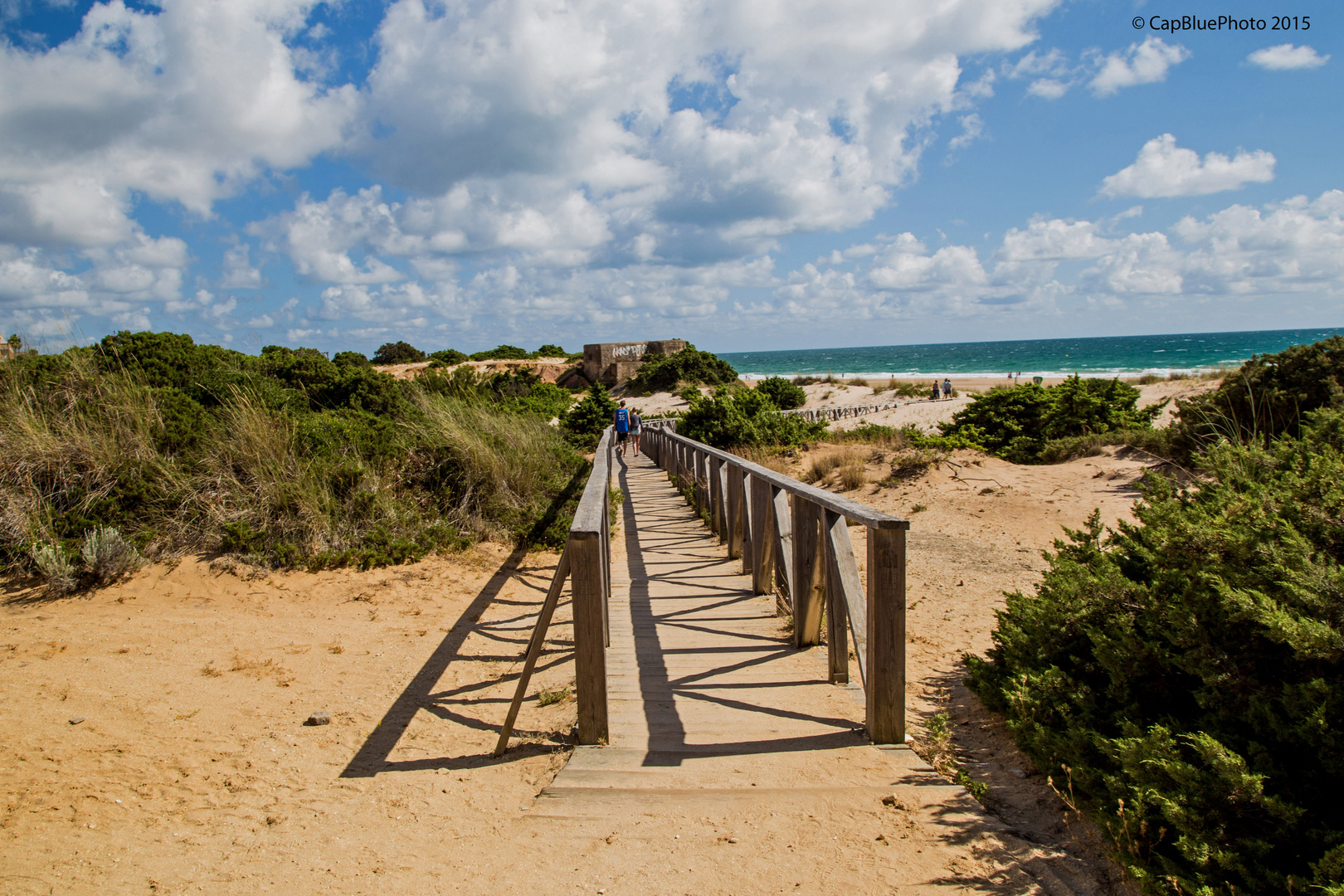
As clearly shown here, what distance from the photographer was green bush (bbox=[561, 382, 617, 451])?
19.5m

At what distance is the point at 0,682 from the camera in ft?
15.0

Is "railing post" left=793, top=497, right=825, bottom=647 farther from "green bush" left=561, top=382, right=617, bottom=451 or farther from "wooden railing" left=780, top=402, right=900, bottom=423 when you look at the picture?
"wooden railing" left=780, top=402, right=900, bottom=423

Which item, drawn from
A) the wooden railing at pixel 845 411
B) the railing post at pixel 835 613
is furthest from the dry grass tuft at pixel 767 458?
the wooden railing at pixel 845 411

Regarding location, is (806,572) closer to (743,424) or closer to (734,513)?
(734,513)

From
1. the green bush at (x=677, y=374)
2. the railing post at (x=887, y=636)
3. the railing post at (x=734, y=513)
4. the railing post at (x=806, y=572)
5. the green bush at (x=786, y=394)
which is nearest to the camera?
the railing post at (x=887, y=636)

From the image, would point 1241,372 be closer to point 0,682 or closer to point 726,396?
point 726,396

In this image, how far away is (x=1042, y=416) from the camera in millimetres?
13773

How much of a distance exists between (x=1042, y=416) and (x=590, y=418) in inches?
462

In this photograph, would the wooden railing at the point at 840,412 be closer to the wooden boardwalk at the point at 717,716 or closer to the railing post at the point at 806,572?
the wooden boardwalk at the point at 717,716

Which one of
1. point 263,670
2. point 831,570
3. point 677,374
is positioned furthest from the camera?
point 677,374

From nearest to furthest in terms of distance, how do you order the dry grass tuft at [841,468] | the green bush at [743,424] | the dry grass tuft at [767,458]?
the dry grass tuft at [841,468]
the dry grass tuft at [767,458]
the green bush at [743,424]

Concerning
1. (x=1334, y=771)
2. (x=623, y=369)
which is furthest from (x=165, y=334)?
(x=623, y=369)

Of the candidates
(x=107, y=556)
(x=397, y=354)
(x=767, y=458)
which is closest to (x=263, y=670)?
(x=107, y=556)

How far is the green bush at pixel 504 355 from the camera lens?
47.0 meters
